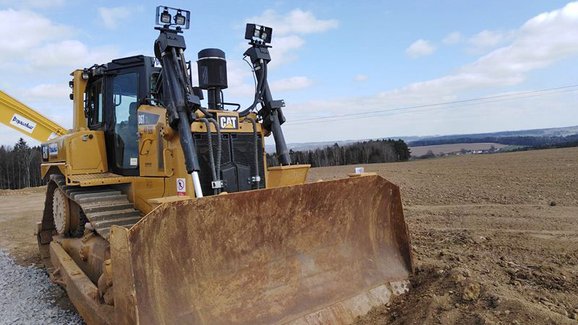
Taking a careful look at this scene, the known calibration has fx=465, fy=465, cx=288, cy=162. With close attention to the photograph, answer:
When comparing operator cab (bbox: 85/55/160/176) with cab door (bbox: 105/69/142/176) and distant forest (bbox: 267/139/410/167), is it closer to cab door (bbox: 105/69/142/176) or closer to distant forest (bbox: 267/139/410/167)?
cab door (bbox: 105/69/142/176)

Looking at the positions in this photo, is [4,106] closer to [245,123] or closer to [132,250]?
[245,123]

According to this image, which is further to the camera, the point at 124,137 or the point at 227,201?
the point at 124,137

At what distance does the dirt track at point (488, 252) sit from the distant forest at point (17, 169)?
913 inches

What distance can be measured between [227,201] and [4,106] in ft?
23.6

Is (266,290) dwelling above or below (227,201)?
below

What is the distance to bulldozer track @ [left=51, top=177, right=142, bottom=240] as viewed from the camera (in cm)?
488

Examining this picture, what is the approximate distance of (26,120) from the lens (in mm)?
9086

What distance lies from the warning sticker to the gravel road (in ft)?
5.54

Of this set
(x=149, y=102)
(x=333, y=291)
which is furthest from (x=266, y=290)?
(x=149, y=102)

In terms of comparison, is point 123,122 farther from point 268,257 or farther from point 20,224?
point 20,224

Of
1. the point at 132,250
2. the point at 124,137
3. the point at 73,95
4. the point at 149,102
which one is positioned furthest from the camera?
the point at 73,95

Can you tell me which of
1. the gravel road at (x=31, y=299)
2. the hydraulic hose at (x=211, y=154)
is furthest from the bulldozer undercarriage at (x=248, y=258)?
the hydraulic hose at (x=211, y=154)

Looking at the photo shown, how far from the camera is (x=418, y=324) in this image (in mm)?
3799

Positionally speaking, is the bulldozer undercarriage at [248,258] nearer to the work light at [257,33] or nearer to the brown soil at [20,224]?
the work light at [257,33]
